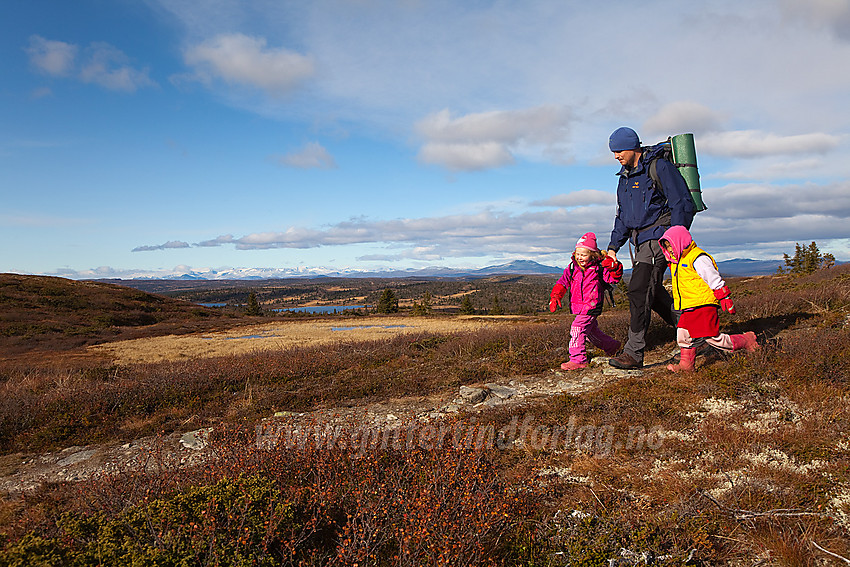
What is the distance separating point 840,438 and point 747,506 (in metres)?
1.47

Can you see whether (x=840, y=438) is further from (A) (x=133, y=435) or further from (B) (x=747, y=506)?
(A) (x=133, y=435)

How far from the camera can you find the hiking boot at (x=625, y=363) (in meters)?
7.09

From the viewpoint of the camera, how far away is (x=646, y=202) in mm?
6633

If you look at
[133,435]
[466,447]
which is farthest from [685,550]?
[133,435]

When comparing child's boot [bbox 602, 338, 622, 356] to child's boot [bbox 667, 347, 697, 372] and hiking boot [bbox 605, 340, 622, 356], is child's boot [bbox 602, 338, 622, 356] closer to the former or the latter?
hiking boot [bbox 605, 340, 622, 356]

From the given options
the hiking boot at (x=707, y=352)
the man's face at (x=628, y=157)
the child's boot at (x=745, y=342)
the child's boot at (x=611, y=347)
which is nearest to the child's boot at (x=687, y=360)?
the hiking boot at (x=707, y=352)

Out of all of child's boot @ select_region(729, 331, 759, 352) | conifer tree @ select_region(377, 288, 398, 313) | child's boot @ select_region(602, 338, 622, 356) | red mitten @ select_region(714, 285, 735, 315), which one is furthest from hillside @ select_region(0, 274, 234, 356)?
child's boot @ select_region(729, 331, 759, 352)

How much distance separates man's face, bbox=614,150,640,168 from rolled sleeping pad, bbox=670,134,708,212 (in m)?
0.57

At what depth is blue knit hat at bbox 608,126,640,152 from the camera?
678cm

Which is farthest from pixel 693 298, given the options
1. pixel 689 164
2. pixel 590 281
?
pixel 689 164

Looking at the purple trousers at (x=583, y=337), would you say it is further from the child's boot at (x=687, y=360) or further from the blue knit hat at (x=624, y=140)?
the blue knit hat at (x=624, y=140)

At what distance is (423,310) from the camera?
60.2 m

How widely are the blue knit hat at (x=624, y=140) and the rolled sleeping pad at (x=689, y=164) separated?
61cm

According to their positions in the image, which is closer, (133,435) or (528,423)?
(528,423)
